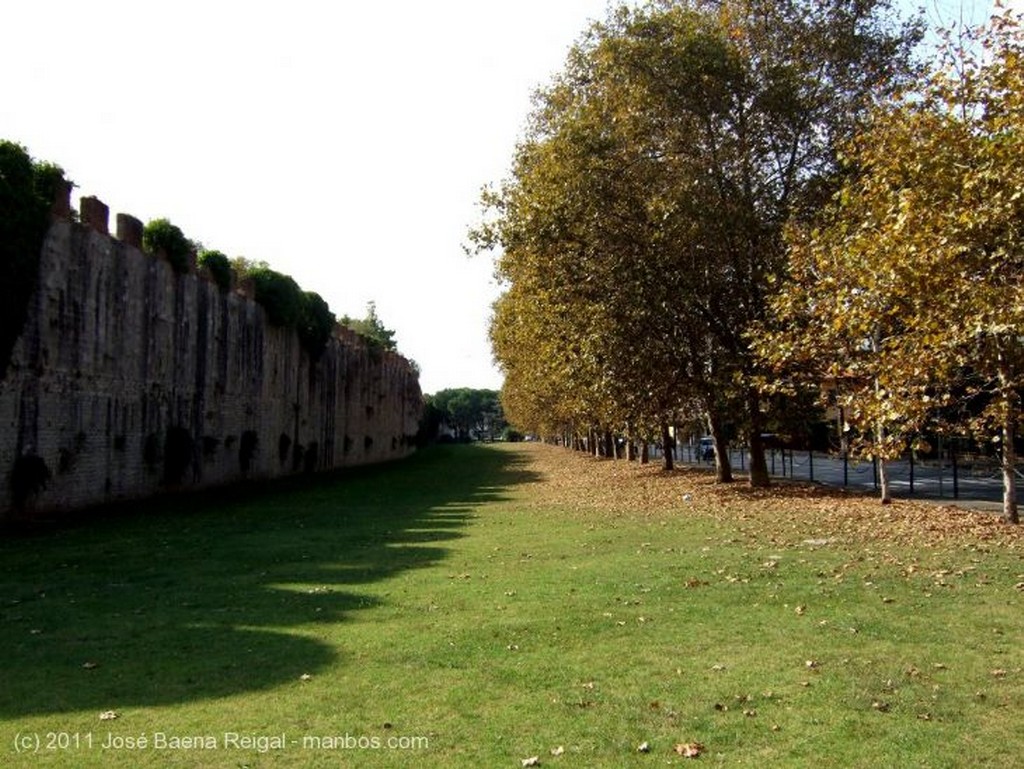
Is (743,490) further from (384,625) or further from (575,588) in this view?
(384,625)

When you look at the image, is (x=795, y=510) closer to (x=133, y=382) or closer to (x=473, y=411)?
(x=133, y=382)

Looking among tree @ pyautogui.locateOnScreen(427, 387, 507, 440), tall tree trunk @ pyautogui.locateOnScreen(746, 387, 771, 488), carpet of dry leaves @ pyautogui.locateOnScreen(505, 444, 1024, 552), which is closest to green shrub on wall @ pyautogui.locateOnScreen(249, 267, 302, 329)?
carpet of dry leaves @ pyautogui.locateOnScreen(505, 444, 1024, 552)

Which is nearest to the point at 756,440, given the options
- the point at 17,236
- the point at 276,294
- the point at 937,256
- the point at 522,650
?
the point at 937,256

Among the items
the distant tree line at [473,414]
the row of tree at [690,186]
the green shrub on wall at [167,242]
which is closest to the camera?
the row of tree at [690,186]

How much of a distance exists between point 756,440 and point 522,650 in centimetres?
1734

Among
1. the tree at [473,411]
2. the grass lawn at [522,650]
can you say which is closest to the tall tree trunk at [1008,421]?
the grass lawn at [522,650]

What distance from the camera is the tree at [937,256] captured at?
851 centimetres

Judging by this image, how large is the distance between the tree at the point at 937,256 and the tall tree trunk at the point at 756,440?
964cm

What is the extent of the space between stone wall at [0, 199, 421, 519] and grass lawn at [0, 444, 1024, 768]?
415cm

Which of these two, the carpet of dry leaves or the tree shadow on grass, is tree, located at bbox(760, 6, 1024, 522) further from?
the tree shadow on grass

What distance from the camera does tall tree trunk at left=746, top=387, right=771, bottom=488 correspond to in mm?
22000

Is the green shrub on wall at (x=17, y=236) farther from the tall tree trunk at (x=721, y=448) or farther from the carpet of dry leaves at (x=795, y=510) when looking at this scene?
the tall tree trunk at (x=721, y=448)

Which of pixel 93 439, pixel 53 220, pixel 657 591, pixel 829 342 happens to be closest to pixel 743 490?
pixel 829 342

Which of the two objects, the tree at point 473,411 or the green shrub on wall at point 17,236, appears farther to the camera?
the tree at point 473,411
